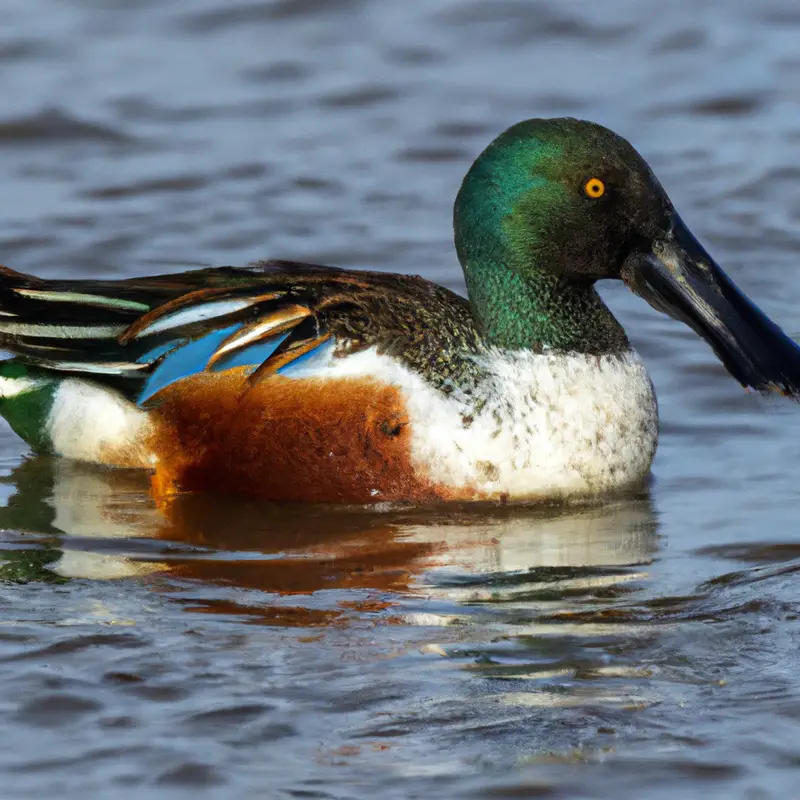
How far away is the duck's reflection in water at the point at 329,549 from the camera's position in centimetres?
543

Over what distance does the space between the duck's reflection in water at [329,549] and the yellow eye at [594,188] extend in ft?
3.50

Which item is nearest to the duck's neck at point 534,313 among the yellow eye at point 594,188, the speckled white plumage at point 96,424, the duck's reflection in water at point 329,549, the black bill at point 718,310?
the black bill at point 718,310

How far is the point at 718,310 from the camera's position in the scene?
638 cm

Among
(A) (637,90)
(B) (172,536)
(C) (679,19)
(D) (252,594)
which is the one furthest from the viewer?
(C) (679,19)

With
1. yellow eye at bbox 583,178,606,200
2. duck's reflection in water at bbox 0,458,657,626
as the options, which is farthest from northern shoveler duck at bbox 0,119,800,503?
duck's reflection in water at bbox 0,458,657,626

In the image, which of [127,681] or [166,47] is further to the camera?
[166,47]

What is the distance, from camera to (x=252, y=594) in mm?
5500

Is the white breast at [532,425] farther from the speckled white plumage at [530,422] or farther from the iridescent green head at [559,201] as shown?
the iridescent green head at [559,201]

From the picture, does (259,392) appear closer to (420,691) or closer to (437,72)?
(420,691)

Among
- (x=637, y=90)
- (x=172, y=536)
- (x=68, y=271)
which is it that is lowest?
(x=172, y=536)

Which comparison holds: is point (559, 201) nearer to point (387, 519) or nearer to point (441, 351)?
point (441, 351)

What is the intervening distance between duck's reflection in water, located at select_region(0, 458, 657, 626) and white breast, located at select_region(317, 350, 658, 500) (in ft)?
0.40

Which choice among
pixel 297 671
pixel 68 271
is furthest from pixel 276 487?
pixel 68 271

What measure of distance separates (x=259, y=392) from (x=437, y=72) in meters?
4.75
